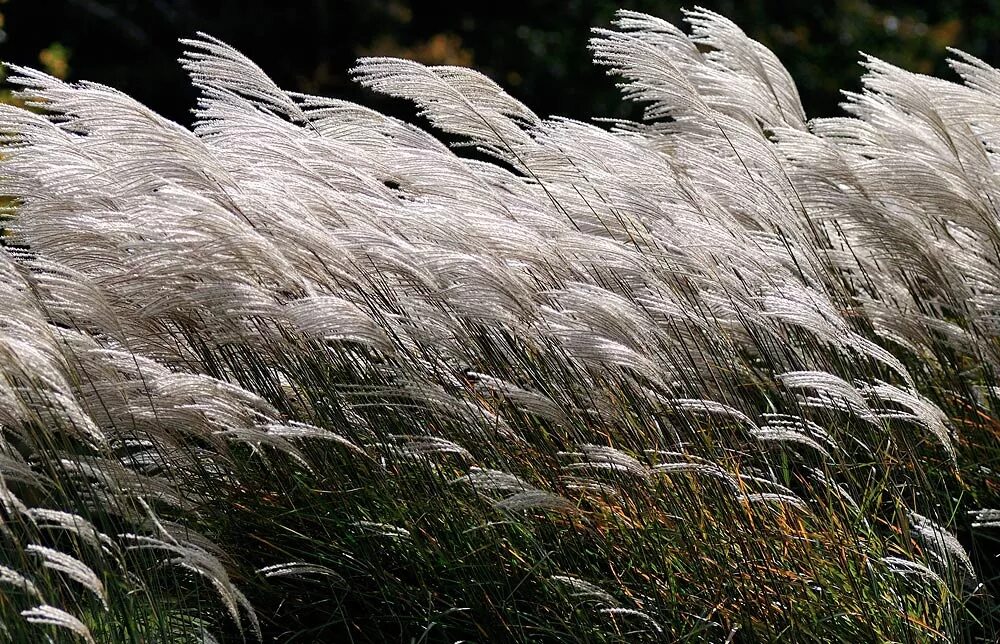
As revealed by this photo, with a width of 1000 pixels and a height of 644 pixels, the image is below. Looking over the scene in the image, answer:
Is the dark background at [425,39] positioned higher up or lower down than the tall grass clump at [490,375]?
lower down

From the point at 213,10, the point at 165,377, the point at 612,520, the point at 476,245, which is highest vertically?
the point at 476,245

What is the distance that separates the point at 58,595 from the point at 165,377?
464 mm

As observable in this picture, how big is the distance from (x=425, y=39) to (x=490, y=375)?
10861mm

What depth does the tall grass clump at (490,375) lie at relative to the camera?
8.04 ft

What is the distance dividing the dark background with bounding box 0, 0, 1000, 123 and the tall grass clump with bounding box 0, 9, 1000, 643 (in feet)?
29.8

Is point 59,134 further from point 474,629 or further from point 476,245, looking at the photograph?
point 474,629

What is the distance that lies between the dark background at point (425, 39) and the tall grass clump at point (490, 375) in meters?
9.09

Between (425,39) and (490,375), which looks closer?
(490,375)

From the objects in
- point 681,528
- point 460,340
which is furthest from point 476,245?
point 681,528

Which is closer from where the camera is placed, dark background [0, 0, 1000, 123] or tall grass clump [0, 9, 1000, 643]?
→ tall grass clump [0, 9, 1000, 643]

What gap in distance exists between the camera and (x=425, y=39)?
13203 mm

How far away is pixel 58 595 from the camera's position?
238 cm

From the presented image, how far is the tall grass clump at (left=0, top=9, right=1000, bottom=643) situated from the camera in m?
2.45

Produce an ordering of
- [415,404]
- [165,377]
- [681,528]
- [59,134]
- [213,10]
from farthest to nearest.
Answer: [213,10] → [59,134] → [415,404] → [681,528] → [165,377]
